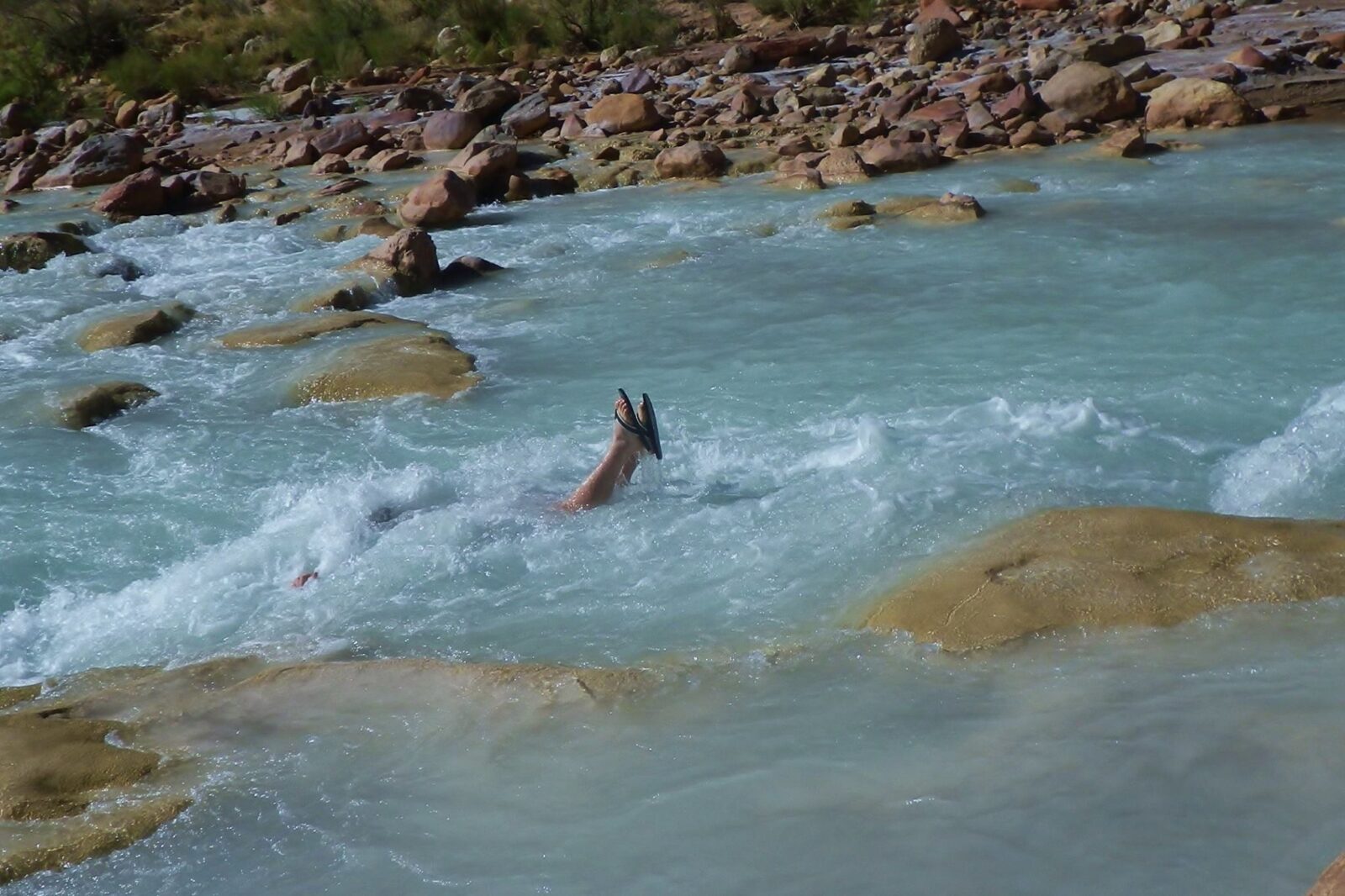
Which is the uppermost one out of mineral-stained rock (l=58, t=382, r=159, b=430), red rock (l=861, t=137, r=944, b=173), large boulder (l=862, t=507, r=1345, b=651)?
large boulder (l=862, t=507, r=1345, b=651)

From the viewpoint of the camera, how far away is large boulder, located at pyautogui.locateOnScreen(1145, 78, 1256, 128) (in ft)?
40.2

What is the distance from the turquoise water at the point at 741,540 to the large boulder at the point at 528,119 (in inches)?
231

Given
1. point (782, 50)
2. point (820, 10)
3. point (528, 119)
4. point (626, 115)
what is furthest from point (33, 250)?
point (820, 10)

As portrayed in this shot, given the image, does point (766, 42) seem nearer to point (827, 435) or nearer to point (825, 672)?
point (827, 435)

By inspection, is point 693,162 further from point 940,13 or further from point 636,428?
point 940,13

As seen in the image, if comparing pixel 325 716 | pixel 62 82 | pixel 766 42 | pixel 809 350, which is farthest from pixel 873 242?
pixel 62 82

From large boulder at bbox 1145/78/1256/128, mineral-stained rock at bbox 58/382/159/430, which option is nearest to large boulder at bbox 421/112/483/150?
large boulder at bbox 1145/78/1256/128

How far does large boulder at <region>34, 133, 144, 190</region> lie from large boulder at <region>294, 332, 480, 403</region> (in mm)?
8902

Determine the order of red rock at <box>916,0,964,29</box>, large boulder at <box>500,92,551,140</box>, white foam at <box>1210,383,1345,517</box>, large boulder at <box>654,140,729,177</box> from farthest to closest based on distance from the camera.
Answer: red rock at <box>916,0,964,29</box>, large boulder at <box>500,92,551,140</box>, large boulder at <box>654,140,729,177</box>, white foam at <box>1210,383,1345,517</box>

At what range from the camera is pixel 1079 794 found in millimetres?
2865

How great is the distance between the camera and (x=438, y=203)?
36.0 feet

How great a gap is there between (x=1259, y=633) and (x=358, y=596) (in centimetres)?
269

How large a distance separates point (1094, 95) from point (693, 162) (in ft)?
12.5

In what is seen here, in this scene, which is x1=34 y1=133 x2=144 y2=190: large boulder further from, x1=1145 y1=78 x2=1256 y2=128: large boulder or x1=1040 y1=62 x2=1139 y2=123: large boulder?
x1=1145 y1=78 x2=1256 y2=128: large boulder
